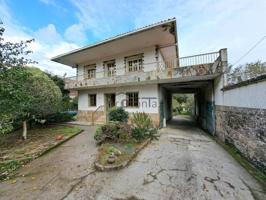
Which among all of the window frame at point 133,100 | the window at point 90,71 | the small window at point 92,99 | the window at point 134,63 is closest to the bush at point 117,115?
the window frame at point 133,100

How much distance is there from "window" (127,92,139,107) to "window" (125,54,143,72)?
2081 mm

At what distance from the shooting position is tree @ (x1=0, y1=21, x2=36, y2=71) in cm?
618

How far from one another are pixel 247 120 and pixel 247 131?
390 millimetres

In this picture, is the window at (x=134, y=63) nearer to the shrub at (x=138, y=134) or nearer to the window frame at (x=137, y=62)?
the window frame at (x=137, y=62)

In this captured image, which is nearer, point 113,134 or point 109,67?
point 113,134

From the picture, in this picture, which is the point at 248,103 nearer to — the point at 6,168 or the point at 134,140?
the point at 134,140

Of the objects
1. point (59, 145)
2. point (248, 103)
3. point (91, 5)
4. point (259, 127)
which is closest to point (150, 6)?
point (91, 5)

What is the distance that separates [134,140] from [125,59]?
786 centimetres

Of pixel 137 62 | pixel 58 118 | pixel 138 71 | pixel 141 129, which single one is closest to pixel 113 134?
pixel 141 129

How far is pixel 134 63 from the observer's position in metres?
12.6

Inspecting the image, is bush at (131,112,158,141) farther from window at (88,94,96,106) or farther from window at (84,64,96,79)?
window at (84,64,96,79)

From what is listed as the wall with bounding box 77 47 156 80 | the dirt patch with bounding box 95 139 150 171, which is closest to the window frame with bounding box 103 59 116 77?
the wall with bounding box 77 47 156 80

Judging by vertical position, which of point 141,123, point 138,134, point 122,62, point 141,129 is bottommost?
point 138,134

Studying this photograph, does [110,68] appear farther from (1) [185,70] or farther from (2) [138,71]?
(1) [185,70]
